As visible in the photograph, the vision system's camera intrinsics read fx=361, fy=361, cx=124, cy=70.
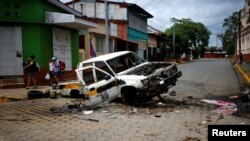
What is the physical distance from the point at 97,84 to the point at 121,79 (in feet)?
2.61

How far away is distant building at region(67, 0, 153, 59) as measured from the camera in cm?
2917

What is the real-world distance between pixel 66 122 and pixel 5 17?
32.6ft

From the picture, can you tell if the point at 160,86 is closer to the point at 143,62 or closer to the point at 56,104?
the point at 143,62

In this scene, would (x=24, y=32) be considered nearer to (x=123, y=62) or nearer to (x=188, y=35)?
(x=123, y=62)

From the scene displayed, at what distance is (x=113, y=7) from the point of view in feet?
125

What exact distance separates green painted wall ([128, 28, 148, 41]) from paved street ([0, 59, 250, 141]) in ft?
91.4

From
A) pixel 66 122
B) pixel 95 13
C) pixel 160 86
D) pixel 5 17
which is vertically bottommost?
pixel 66 122

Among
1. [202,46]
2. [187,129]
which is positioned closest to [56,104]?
[187,129]

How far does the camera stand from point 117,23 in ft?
124

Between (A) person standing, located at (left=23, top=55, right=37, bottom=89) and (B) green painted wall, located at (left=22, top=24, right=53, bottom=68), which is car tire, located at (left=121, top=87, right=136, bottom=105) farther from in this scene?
(B) green painted wall, located at (left=22, top=24, right=53, bottom=68)

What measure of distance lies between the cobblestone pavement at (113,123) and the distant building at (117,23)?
1601cm

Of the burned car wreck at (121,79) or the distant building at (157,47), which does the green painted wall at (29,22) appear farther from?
the distant building at (157,47)

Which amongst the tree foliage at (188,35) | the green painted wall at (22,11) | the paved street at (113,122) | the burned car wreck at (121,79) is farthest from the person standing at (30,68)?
the tree foliage at (188,35)

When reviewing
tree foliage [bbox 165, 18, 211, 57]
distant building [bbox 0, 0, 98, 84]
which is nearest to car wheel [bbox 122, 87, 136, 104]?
distant building [bbox 0, 0, 98, 84]
